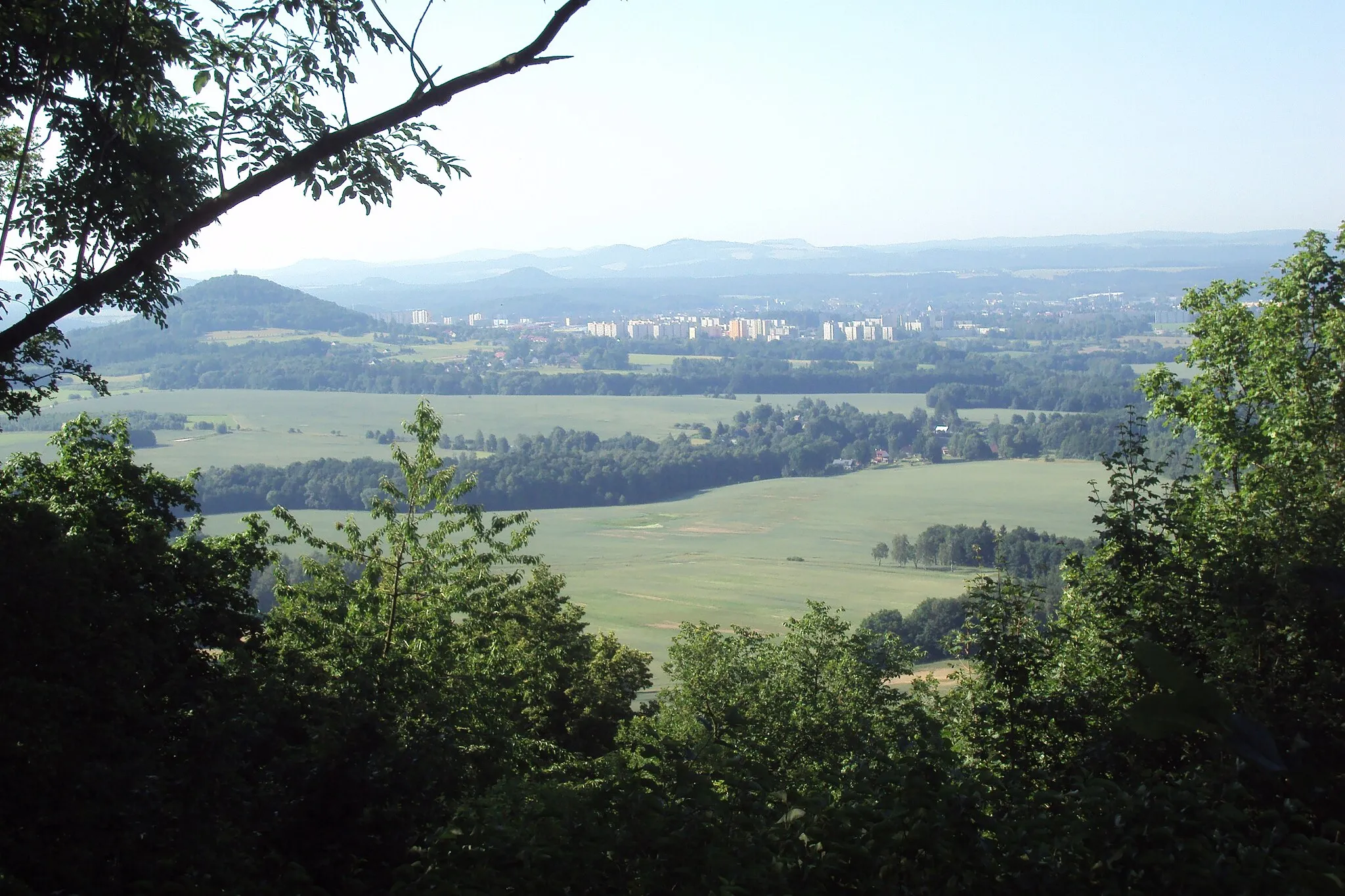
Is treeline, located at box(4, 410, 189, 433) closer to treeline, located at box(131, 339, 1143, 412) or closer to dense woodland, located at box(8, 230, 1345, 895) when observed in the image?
treeline, located at box(131, 339, 1143, 412)

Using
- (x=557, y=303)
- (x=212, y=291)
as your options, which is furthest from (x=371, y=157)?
(x=557, y=303)

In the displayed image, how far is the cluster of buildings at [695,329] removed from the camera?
5221 inches

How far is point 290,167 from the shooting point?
586 centimetres

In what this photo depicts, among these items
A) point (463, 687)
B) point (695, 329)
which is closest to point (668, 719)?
point (463, 687)

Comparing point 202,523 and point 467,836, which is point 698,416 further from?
point 467,836

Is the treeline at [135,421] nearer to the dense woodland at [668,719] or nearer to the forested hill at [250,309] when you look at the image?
the forested hill at [250,309]

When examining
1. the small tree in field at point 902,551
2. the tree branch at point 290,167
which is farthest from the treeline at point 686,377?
the tree branch at point 290,167

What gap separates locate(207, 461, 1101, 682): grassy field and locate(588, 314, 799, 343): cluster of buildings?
202 feet

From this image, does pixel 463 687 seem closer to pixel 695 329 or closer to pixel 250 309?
pixel 250 309

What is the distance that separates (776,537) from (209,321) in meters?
42.9

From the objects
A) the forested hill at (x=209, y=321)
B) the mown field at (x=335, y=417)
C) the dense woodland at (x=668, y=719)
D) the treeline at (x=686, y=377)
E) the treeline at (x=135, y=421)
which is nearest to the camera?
the dense woodland at (x=668, y=719)

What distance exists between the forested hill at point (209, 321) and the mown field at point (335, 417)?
11.7ft

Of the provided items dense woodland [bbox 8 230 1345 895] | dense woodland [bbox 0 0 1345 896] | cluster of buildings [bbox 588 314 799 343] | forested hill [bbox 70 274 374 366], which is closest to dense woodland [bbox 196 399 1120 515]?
forested hill [bbox 70 274 374 366]

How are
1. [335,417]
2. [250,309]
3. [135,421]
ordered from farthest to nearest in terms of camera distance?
[250,309]
[335,417]
[135,421]
